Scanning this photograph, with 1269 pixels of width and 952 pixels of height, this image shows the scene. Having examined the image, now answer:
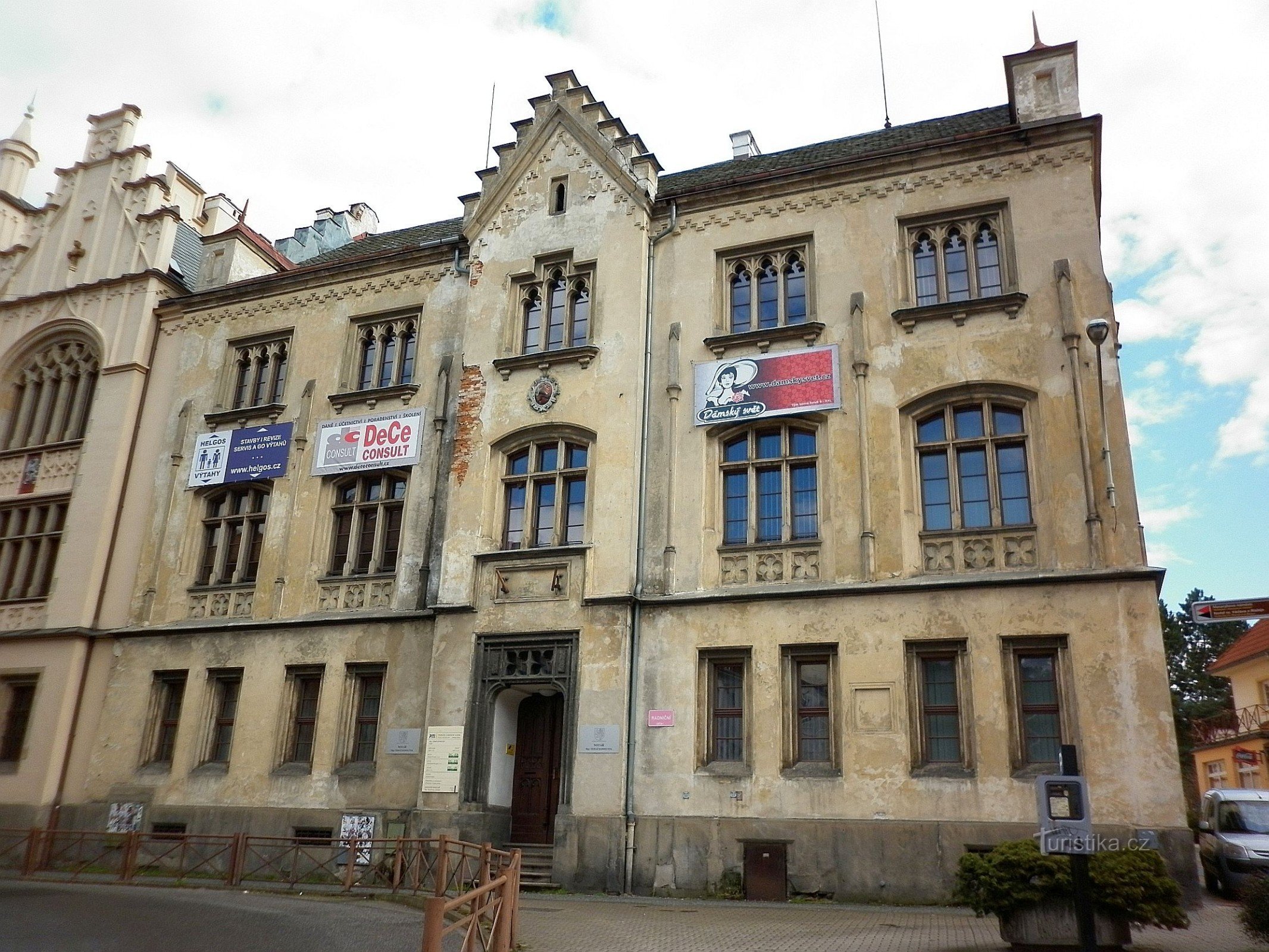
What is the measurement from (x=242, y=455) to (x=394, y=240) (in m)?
8.99

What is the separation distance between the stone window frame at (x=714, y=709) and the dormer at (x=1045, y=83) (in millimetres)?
11176

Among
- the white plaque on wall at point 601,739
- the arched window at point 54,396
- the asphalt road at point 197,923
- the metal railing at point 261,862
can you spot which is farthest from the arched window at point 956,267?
the arched window at point 54,396

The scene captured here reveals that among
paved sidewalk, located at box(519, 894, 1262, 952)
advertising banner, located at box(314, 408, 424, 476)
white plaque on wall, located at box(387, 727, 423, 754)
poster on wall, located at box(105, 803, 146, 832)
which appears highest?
advertising banner, located at box(314, 408, 424, 476)

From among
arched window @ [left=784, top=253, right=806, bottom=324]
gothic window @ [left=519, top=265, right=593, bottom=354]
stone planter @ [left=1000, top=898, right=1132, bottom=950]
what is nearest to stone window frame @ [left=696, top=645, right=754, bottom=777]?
arched window @ [left=784, top=253, right=806, bottom=324]

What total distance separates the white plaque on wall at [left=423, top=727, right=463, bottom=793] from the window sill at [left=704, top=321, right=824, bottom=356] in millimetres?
8861

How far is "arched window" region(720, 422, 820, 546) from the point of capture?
1855cm

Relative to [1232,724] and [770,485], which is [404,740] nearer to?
[770,485]

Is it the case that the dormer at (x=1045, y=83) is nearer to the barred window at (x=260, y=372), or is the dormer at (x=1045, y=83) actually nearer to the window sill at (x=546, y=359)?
the window sill at (x=546, y=359)

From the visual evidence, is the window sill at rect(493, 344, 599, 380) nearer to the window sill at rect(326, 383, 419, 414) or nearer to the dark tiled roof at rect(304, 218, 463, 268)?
the window sill at rect(326, 383, 419, 414)

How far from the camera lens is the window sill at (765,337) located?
19281mm

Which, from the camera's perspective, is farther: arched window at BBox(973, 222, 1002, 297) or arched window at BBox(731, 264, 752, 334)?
arched window at BBox(731, 264, 752, 334)

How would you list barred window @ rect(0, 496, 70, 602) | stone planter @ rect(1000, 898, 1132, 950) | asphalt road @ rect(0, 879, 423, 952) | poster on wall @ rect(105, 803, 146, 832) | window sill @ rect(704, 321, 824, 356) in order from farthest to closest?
1. barred window @ rect(0, 496, 70, 602)
2. poster on wall @ rect(105, 803, 146, 832)
3. window sill @ rect(704, 321, 824, 356)
4. asphalt road @ rect(0, 879, 423, 952)
5. stone planter @ rect(1000, 898, 1132, 950)

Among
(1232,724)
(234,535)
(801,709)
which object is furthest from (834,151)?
(1232,724)

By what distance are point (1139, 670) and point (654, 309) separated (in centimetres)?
1114
